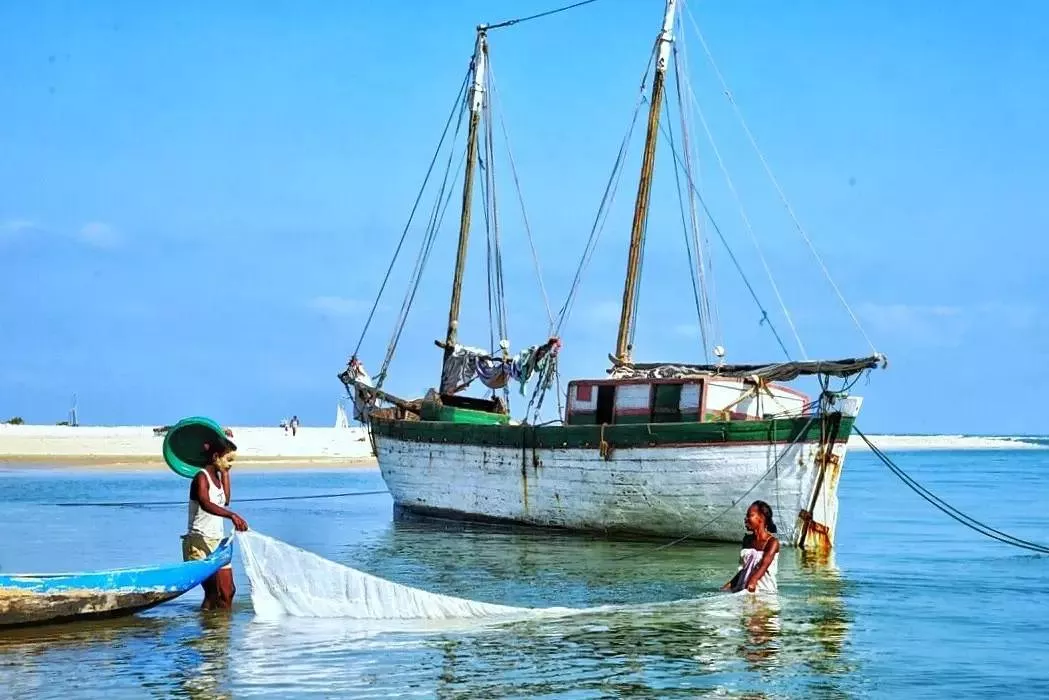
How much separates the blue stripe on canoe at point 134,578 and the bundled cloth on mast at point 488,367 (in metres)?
15.6

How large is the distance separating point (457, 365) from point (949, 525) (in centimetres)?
1313

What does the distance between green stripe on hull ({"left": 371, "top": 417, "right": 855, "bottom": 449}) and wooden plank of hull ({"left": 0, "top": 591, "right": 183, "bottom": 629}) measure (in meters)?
11.3

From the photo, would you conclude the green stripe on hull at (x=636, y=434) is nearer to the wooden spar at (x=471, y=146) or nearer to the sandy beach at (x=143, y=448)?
the wooden spar at (x=471, y=146)

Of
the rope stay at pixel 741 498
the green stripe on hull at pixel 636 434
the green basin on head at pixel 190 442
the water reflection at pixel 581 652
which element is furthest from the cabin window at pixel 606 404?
the green basin on head at pixel 190 442

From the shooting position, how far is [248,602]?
15.4 metres

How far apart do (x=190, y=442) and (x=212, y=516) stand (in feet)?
3.05

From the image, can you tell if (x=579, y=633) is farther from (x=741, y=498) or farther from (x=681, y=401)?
(x=681, y=401)

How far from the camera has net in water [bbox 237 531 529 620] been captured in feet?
44.8

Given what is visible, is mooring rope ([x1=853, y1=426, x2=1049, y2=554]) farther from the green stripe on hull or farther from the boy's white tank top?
the boy's white tank top

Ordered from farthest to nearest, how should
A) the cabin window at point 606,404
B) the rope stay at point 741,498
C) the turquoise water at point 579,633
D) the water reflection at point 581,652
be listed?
1. the cabin window at point 606,404
2. the rope stay at point 741,498
3. the turquoise water at point 579,633
4. the water reflection at point 581,652

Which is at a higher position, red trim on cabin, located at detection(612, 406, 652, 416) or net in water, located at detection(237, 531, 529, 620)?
red trim on cabin, located at detection(612, 406, 652, 416)

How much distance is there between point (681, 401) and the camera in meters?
24.0

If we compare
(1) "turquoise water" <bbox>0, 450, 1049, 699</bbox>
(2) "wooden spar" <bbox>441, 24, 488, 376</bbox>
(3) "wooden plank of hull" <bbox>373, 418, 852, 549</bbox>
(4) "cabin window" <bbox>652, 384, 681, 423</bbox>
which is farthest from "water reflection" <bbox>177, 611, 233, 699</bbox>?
(2) "wooden spar" <bbox>441, 24, 488, 376</bbox>

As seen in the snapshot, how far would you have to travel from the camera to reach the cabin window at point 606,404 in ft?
82.0
